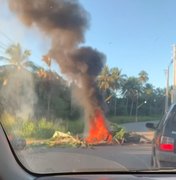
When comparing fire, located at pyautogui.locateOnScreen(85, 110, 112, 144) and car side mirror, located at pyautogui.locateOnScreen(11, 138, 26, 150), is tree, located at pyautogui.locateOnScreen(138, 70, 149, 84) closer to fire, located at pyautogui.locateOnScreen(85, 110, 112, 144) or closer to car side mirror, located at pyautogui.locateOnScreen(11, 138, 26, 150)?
fire, located at pyautogui.locateOnScreen(85, 110, 112, 144)

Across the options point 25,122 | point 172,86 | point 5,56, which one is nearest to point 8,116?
point 25,122

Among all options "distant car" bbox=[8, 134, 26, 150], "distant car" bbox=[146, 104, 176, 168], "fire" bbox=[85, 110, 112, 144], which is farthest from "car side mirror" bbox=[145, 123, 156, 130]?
"distant car" bbox=[8, 134, 26, 150]

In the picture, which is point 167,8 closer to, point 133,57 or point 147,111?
point 133,57

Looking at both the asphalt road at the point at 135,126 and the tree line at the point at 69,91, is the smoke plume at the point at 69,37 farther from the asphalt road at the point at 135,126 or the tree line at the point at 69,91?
the asphalt road at the point at 135,126

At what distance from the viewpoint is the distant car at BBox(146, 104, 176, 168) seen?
306 cm

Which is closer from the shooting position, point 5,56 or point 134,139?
point 5,56

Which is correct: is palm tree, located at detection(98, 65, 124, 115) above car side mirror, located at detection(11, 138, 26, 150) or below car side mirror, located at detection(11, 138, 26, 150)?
above

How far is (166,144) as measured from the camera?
3314mm

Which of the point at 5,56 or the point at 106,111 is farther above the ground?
the point at 5,56

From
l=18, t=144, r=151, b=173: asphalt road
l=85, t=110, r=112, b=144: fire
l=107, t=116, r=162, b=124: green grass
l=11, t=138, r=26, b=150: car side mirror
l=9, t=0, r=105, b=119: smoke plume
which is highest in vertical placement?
l=9, t=0, r=105, b=119: smoke plume

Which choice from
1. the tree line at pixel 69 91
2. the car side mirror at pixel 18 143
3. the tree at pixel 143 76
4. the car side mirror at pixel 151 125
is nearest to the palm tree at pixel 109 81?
the tree line at pixel 69 91

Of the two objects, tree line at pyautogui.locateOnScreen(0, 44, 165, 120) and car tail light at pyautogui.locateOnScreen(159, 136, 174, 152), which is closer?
tree line at pyautogui.locateOnScreen(0, 44, 165, 120)

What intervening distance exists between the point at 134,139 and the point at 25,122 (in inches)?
28.3

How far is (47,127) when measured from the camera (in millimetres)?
2988
